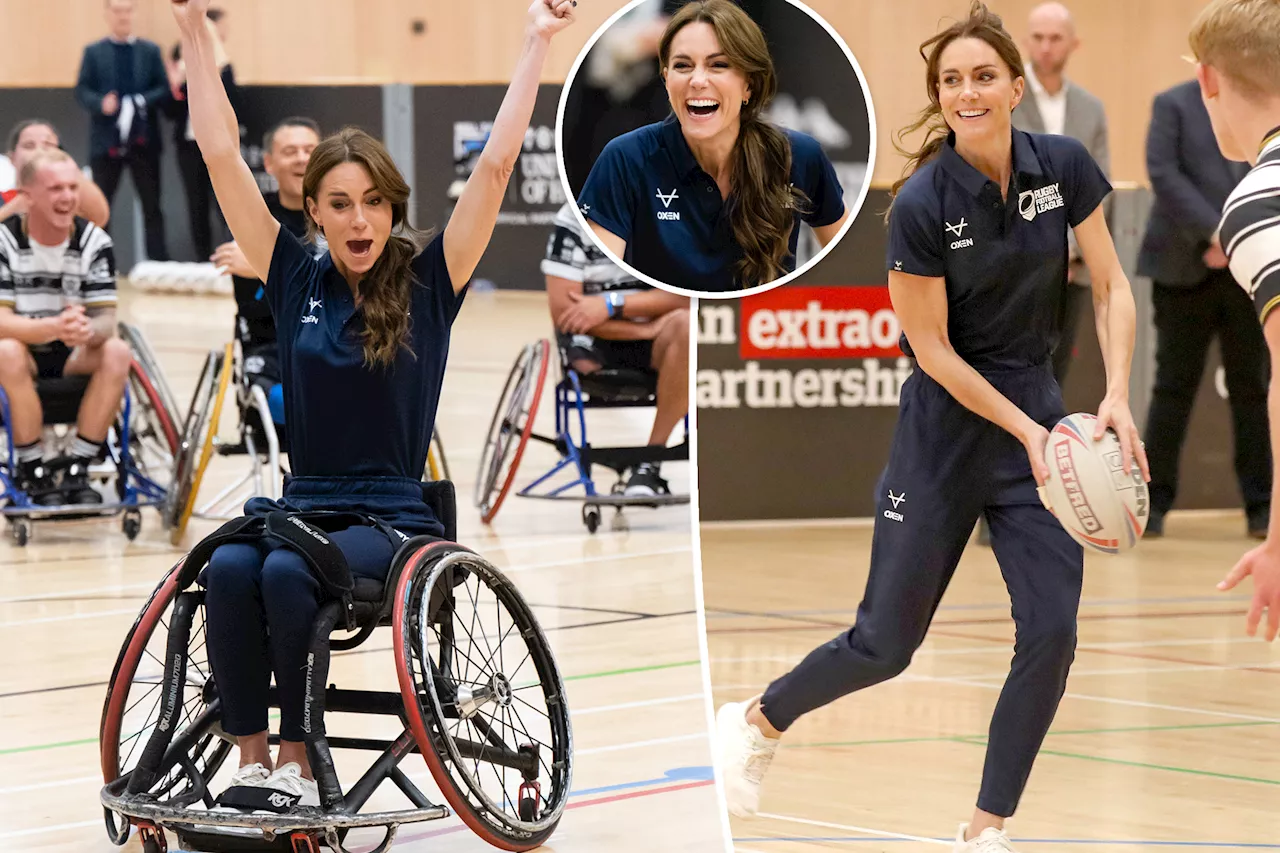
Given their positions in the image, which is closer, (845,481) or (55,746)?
(55,746)

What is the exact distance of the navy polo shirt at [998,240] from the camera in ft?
11.3

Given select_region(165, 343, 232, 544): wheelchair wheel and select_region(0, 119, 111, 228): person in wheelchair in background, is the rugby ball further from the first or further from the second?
select_region(0, 119, 111, 228): person in wheelchair in background

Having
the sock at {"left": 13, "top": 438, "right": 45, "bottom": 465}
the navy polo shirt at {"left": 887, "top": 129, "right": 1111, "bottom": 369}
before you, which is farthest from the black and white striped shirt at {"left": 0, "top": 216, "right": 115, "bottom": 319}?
the navy polo shirt at {"left": 887, "top": 129, "right": 1111, "bottom": 369}

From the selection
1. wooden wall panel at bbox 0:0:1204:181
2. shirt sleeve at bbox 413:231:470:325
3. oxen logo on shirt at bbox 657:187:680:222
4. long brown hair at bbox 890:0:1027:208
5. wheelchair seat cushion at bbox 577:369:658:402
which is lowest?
wheelchair seat cushion at bbox 577:369:658:402

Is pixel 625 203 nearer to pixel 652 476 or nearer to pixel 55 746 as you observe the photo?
pixel 55 746

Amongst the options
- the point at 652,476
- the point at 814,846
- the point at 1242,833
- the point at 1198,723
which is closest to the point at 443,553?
the point at 814,846

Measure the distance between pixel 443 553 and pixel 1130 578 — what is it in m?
4.39

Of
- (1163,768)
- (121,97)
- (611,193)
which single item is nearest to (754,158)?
(611,193)

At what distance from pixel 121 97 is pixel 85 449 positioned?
29.1ft

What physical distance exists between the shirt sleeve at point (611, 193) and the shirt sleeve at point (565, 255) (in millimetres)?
5656

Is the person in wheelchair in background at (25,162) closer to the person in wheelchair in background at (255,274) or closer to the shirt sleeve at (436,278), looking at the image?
the person in wheelchair in background at (255,274)

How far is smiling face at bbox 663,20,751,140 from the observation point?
209 centimetres

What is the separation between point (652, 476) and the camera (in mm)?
7969

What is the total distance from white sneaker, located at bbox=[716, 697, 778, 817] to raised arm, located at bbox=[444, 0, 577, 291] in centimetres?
110
